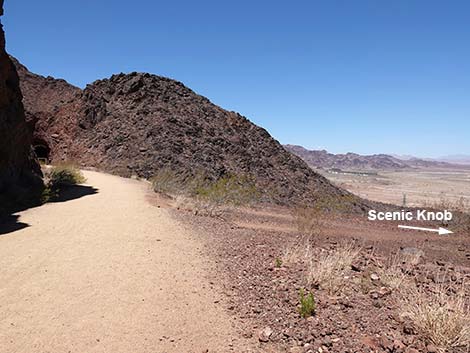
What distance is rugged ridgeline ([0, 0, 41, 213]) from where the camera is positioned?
11.5m

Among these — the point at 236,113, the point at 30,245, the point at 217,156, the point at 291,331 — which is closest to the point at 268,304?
the point at 291,331

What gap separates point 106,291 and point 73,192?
9396 millimetres

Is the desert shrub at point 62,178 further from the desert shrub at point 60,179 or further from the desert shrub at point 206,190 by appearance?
the desert shrub at point 206,190

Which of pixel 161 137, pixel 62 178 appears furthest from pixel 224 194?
pixel 161 137

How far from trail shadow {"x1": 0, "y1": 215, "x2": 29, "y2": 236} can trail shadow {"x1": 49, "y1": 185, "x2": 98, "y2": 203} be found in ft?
8.39

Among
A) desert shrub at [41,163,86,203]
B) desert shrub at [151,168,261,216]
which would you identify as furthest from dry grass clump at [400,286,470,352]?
desert shrub at [41,163,86,203]

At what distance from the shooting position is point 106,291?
5633 mm

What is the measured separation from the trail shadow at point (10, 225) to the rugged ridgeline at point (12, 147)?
0.92 meters

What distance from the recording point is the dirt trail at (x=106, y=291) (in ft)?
14.6

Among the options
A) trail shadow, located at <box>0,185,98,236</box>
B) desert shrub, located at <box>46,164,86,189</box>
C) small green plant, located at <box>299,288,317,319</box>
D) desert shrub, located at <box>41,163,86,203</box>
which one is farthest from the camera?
desert shrub, located at <box>46,164,86,189</box>

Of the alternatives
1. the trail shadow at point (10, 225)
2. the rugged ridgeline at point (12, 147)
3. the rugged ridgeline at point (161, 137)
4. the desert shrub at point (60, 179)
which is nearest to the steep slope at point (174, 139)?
the rugged ridgeline at point (161, 137)

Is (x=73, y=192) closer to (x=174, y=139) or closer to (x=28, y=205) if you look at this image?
(x=28, y=205)

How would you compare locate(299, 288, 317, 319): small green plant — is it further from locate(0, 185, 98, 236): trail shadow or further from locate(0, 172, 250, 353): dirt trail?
locate(0, 185, 98, 236): trail shadow

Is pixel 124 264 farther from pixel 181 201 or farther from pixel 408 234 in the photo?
pixel 408 234
